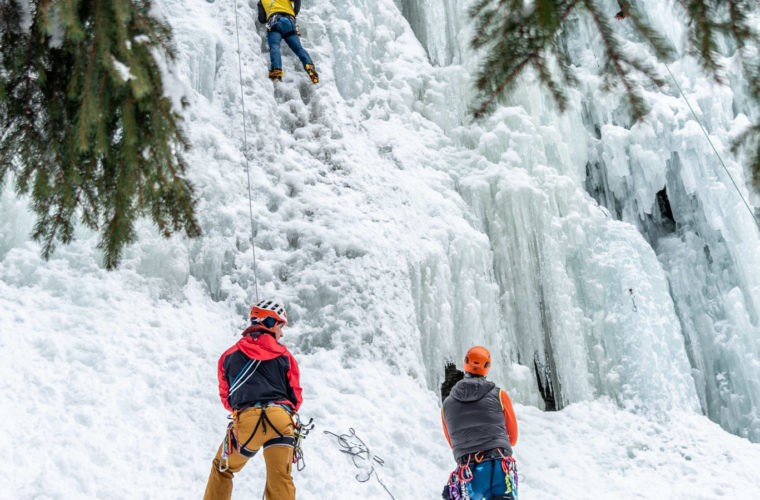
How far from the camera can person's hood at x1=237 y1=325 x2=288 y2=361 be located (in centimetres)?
343

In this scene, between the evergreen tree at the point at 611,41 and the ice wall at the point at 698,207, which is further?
the ice wall at the point at 698,207

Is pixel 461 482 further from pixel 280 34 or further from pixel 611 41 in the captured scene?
pixel 280 34

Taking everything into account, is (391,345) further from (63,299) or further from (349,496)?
(63,299)

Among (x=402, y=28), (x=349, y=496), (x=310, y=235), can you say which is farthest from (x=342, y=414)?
(x=402, y=28)

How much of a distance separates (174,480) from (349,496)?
4.11 ft

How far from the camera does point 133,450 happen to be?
4.07m

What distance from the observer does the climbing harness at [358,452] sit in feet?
15.8

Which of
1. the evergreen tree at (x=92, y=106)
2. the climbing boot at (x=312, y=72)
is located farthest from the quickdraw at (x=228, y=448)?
the climbing boot at (x=312, y=72)

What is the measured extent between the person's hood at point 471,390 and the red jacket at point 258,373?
0.95m

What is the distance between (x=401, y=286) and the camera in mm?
6539

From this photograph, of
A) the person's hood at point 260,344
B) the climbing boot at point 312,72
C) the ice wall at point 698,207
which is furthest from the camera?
the ice wall at point 698,207

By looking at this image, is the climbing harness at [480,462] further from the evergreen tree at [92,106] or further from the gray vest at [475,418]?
the evergreen tree at [92,106]

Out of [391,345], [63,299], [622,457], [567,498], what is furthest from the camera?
[622,457]

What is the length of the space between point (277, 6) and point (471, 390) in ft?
19.6
